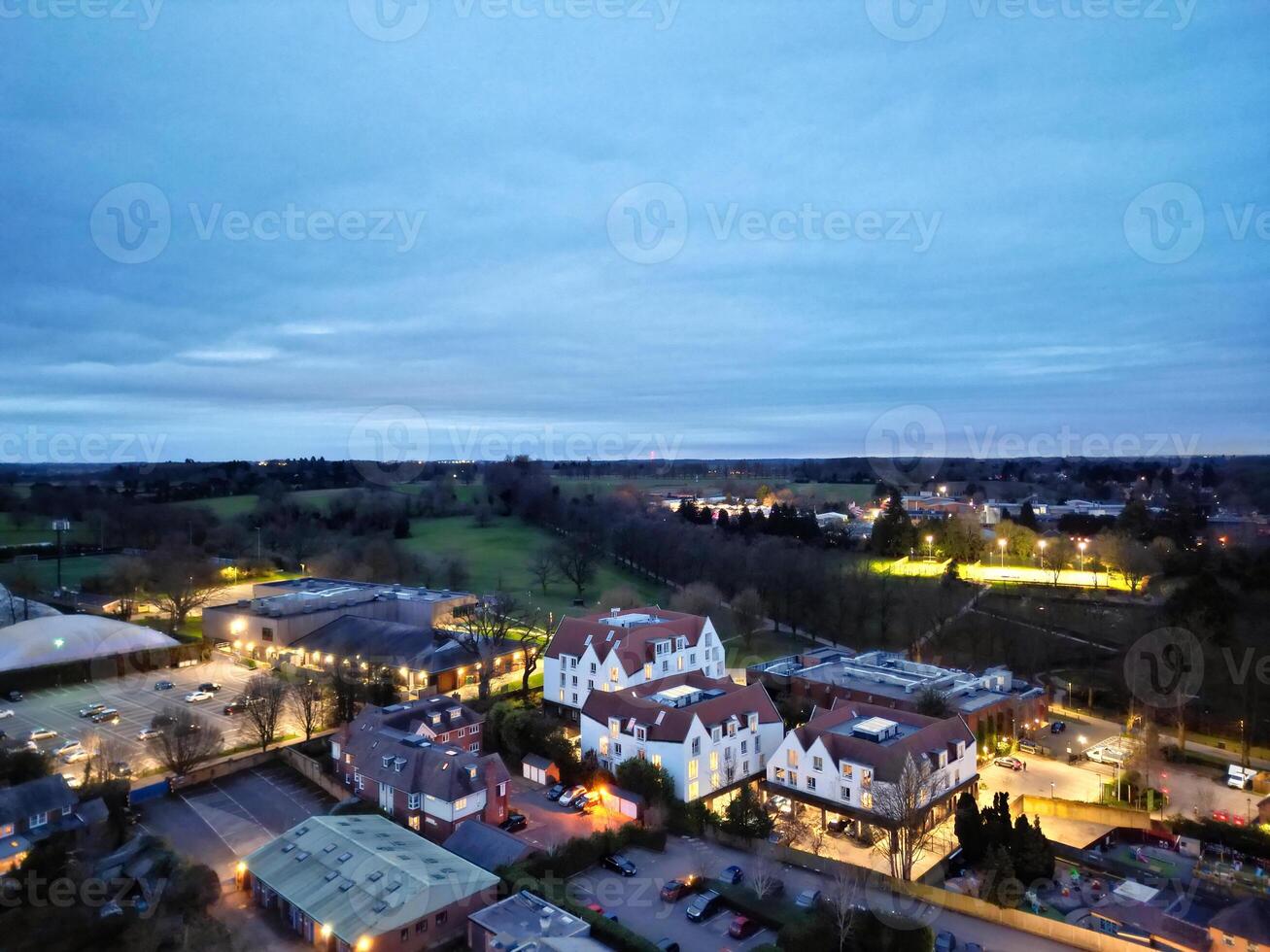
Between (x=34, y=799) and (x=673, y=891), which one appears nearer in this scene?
(x=673, y=891)

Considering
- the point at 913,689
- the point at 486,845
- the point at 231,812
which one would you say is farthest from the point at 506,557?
the point at 486,845

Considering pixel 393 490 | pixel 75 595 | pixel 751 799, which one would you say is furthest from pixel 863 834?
pixel 393 490

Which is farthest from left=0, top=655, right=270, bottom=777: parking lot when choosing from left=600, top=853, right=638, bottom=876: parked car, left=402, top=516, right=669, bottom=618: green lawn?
left=402, top=516, right=669, bottom=618: green lawn

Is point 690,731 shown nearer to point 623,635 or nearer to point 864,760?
point 864,760

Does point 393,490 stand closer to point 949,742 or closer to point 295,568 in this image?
point 295,568

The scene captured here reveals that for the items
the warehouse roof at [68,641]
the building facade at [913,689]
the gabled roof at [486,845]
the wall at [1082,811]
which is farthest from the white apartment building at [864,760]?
the warehouse roof at [68,641]

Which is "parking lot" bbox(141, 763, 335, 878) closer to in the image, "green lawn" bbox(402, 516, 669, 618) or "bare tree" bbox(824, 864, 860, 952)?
"bare tree" bbox(824, 864, 860, 952)

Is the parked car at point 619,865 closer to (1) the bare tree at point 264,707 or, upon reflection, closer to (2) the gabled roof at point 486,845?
(2) the gabled roof at point 486,845
